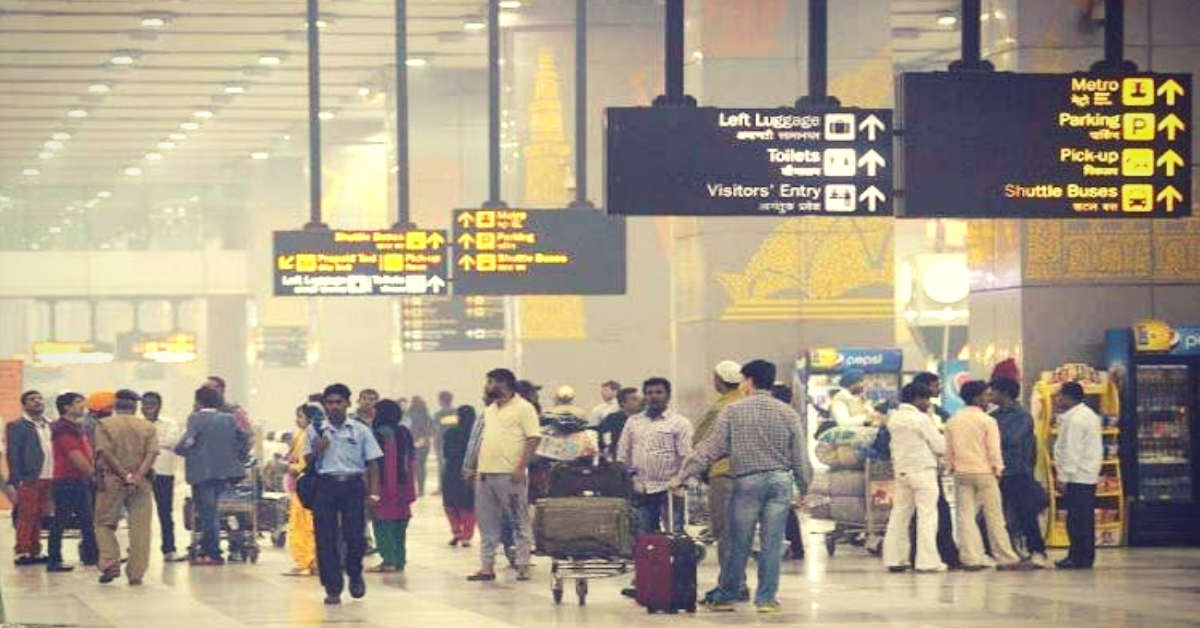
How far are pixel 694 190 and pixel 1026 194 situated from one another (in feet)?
8.24

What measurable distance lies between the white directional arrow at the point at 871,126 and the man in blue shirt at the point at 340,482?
4464 mm

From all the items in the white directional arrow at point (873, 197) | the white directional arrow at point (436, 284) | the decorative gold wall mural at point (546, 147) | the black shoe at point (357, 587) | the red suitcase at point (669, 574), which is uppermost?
the decorative gold wall mural at point (546, 147)

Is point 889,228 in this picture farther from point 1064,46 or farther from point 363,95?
point 363,95

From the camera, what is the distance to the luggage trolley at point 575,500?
1977 cm

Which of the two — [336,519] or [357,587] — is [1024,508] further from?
[336,519]

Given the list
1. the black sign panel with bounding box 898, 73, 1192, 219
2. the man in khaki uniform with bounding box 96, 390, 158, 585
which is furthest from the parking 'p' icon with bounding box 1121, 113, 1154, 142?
the man in khaki uniform with bounding box 96, 390, 158, 585

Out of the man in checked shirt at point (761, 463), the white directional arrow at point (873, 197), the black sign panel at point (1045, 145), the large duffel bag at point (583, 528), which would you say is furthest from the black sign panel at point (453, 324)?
the man in checked shirt at point (761, 463)

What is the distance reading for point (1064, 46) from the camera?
2659cm

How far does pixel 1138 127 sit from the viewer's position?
21312mm

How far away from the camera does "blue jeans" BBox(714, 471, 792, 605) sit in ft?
60.7

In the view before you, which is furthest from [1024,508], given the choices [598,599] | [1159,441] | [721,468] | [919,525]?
[721,468]

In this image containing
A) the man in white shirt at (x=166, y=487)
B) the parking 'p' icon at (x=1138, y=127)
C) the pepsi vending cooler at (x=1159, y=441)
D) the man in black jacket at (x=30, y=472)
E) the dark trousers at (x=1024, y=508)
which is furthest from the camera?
the man in white shirt at (x=166, y=487)

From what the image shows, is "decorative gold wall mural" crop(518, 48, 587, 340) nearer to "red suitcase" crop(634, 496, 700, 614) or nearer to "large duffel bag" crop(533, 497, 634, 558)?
"large duffel bag" crop(533, 497, 634, 558)

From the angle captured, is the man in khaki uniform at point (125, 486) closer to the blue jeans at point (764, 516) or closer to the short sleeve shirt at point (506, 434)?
the short sleeve shirt at point (506, 434)
